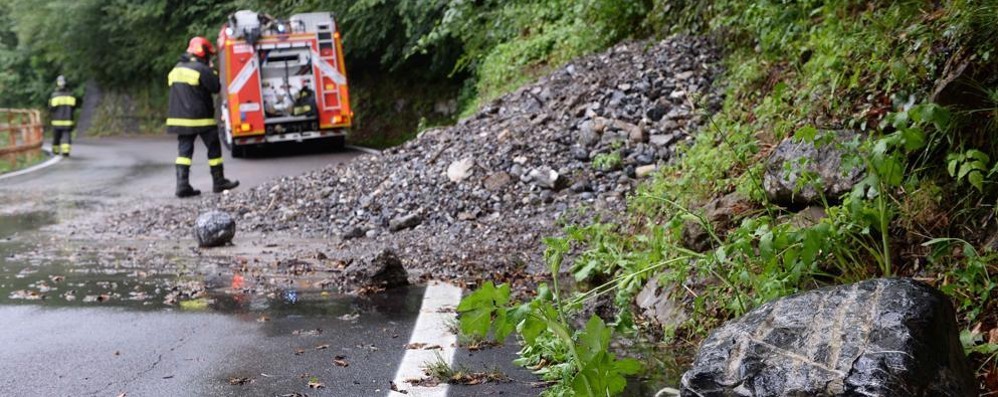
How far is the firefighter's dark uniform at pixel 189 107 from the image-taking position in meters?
13.9

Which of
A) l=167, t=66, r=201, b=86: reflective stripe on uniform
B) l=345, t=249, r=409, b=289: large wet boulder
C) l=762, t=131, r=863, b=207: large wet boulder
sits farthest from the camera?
l=167, t=66, r=201, b=86: reflective stripe on uniform

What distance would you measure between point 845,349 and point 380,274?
13.8ft

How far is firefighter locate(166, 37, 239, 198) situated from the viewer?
1391 cm

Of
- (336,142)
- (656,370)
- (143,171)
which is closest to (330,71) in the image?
(336,142)

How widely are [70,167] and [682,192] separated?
15871mm

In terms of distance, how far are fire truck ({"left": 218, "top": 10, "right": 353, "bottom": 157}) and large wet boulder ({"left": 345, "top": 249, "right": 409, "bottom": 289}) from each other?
13.4m

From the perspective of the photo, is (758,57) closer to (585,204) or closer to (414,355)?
(585,204)

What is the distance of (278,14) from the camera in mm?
24891

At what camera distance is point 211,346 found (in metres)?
5.48

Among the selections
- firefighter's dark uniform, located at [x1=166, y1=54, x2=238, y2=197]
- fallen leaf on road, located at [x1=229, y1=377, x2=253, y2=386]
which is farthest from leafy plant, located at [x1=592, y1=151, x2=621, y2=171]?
firefighter's dark uniform, located at [x1=166, y1=54, x2=238, y2=197]

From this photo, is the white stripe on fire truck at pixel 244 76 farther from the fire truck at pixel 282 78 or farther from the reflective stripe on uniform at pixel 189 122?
the reflective stripe on uniform at pixel 189 122

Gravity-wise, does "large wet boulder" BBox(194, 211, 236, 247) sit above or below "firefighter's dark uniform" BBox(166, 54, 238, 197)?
below

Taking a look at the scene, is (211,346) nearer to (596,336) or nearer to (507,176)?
(596,336)

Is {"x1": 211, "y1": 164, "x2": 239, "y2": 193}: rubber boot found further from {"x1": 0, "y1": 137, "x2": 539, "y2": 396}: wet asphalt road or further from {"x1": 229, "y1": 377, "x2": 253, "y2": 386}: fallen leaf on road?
{"x1": 229, "y1": 377, "x2": 253, "y2": 386}: fallen leaf on road
